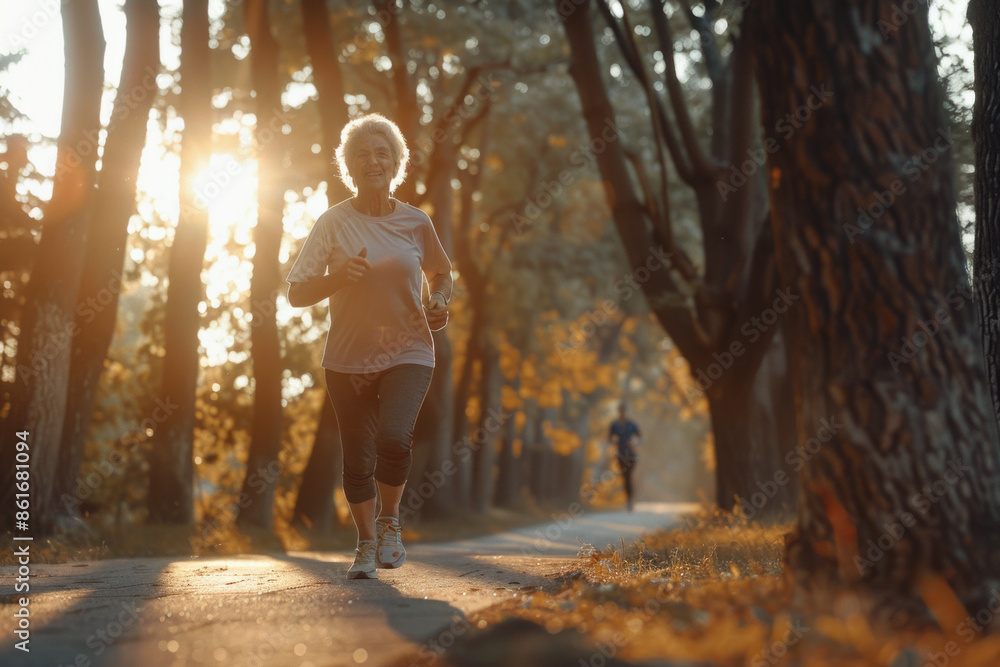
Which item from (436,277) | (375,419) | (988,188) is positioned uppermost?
(988,188)

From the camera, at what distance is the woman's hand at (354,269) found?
16.2 ft

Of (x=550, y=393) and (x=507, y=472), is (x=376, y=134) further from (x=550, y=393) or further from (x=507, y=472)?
(x=507, y=472)

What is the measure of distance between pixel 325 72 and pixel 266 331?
361 centimetres

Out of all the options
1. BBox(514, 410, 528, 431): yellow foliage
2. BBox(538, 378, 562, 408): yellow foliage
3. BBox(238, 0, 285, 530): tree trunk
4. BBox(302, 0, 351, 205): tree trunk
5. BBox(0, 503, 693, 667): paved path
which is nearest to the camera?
BBox(0, 503, 693, 667): paved path

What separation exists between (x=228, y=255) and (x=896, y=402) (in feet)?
45.7

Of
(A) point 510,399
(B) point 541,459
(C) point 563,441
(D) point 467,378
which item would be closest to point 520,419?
(B) point 541,459

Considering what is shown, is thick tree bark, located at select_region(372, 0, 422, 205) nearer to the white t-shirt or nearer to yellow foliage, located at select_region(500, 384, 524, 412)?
the white t-shirt

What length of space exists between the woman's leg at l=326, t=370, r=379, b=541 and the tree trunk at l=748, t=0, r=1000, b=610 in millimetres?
2298

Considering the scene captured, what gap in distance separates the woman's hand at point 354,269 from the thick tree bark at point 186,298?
23.1ft

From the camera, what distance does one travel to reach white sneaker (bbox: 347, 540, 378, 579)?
5.03 m

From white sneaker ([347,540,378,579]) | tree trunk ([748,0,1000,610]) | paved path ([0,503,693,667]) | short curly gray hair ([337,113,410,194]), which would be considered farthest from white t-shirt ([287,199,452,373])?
tree trunk ([748,0,1000,610])

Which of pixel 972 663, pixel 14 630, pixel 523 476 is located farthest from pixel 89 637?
pixel 523 476

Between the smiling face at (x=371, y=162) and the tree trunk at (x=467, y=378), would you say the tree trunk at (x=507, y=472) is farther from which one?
the smiling face at (x=371, y=162)

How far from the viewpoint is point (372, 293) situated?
525 centimetres
